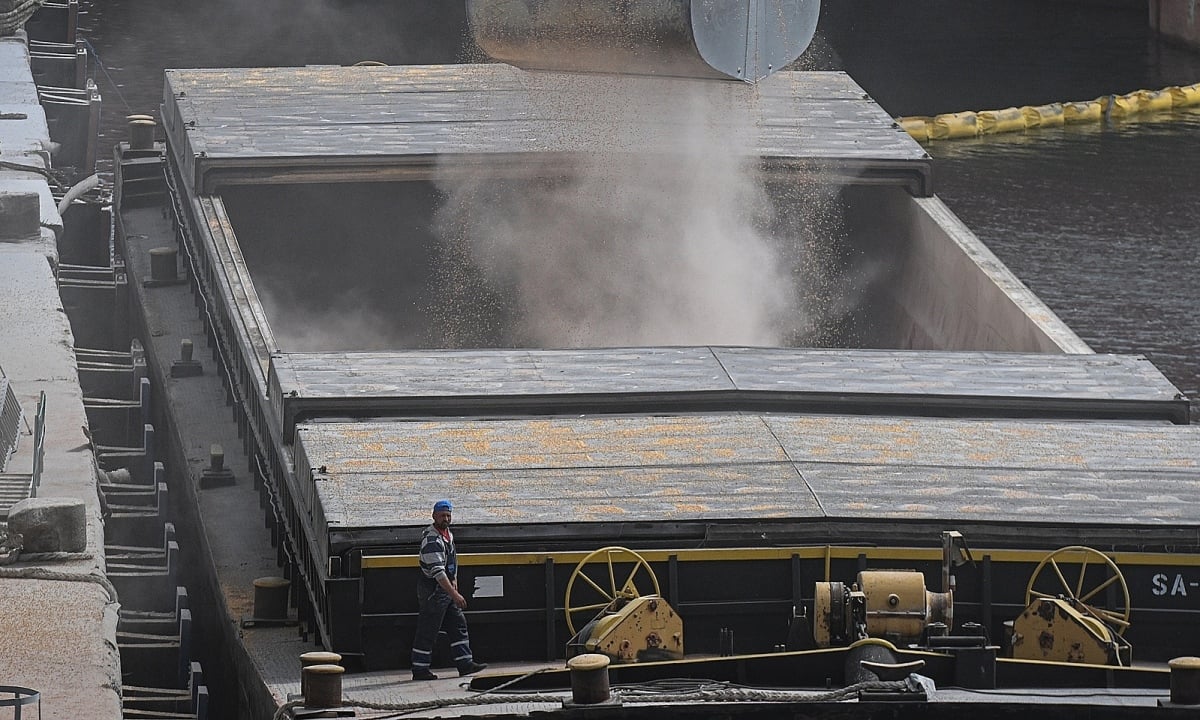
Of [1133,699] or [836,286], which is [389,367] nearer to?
[1133,699]

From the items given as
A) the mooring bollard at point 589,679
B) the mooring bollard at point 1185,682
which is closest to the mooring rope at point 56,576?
the mooring bollard at point 589,679

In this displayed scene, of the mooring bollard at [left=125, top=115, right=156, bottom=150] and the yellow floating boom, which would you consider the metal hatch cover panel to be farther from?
the yellow floating boom

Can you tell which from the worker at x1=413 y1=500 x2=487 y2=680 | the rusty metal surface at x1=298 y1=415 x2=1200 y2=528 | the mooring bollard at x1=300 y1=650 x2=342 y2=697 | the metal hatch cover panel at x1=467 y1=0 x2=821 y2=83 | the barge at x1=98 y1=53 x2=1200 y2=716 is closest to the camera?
the mooring bollard at x1=300 y1=650 x2=342 y2=697

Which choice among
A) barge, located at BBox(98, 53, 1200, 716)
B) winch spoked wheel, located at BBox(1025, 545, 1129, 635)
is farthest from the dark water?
winch spoked wheel, located at BBox(1025, 545, 1129, 635)

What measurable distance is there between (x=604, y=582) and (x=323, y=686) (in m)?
1.97

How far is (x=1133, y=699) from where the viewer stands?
10.5m

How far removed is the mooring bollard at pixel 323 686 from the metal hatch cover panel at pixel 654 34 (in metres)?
5.94

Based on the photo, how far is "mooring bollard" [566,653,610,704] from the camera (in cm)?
1001

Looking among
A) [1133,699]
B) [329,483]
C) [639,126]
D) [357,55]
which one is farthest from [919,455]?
[357,55]

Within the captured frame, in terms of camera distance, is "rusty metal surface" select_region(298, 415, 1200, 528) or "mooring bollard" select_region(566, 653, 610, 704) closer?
"mooring bollard" select_region(566, 653, 610, 704)

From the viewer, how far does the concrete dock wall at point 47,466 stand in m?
11.5

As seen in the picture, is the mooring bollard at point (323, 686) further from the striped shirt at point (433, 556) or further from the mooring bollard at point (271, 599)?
the mooring bollard at point (271, 599)

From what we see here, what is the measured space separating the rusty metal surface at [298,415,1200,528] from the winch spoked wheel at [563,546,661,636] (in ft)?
0.95

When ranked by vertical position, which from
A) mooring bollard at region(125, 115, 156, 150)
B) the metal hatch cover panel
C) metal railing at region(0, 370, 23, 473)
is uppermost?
mooring bollard at region(125, 115, 156, 150)
